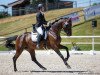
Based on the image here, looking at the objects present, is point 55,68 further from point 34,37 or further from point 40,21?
point 40,21

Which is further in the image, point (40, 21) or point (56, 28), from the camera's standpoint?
point (56, 28)

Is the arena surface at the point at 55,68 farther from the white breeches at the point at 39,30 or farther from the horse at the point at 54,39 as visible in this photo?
the white breeches at the point at 39,30

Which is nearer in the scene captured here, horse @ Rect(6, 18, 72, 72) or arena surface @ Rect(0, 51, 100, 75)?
arena surface @ Rect(0, 51, 100, 75)

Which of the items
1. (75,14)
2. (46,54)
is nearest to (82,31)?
(75,14)

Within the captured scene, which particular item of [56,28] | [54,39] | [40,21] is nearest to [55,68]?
[54,39]

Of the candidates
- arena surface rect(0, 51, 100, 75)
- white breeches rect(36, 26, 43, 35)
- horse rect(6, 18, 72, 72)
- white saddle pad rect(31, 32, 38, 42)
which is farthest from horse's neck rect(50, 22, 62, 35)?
arena surface rect(0, 51, 100, 75)

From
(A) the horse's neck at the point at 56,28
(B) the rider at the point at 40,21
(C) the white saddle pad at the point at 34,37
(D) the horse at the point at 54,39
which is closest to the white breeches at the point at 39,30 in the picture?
(B) the rider at the point at 40,21

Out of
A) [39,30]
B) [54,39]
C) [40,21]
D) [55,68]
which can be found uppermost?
[40,21]

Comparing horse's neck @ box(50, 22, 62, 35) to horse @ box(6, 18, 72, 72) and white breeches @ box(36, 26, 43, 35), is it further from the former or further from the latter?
white breeches @ box(36, 26, 43, 35)

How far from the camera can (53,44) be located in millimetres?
15328

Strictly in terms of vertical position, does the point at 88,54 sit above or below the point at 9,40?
below

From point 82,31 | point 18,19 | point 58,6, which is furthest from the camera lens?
point 58,6

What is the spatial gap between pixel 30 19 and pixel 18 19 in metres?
3.02

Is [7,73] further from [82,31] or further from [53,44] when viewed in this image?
[82,31]
